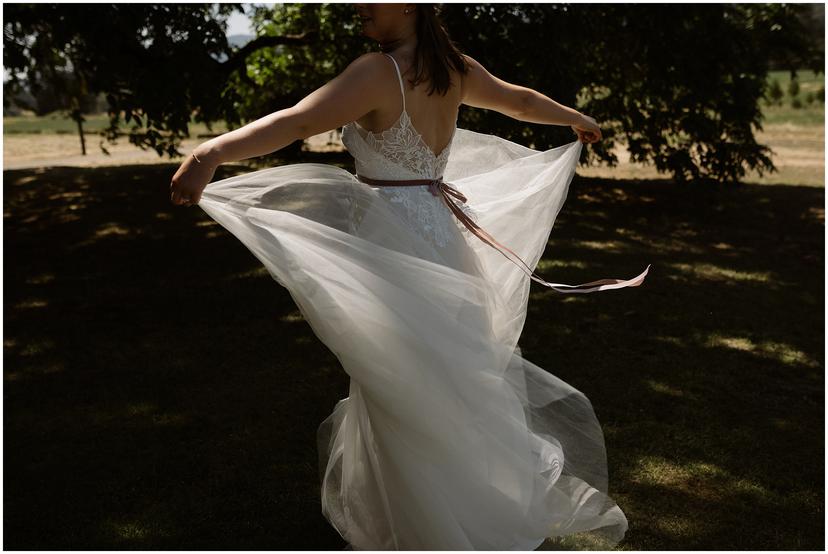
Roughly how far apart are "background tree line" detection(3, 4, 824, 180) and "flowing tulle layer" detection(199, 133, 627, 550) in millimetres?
5635

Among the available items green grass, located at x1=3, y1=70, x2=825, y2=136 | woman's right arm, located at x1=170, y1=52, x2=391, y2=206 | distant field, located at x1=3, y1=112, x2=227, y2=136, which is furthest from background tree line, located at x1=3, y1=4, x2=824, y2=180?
distant field, located at x1=3, y1=112, x2=227, y2=136

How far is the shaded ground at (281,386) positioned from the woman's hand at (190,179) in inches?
67.5

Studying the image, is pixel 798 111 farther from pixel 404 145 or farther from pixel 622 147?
pixel 404 145

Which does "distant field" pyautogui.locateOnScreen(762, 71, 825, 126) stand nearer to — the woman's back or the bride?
the bride

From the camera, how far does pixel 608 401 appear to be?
202 inches

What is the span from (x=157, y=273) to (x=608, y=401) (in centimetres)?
497

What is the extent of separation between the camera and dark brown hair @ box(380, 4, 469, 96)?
9.77ft

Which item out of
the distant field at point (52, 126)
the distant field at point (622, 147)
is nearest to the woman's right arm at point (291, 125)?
the distant field at point (622, 147)

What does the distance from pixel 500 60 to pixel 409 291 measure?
7.39m

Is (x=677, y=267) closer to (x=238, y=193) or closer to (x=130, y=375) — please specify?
(x=130, y=375)

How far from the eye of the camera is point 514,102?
11.4ft

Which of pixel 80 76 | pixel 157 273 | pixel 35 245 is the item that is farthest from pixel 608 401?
pixel 80 76

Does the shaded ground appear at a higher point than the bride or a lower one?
lower

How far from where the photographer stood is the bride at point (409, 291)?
115 inches
